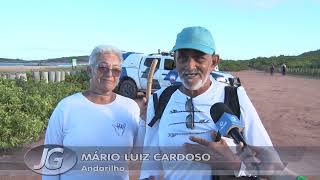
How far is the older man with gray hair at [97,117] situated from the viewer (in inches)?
113

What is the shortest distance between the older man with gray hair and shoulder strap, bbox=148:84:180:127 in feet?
1.42

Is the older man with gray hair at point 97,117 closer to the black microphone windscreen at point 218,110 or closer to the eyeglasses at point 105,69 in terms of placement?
the eyeglasses at point 105,69

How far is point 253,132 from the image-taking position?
7.46 ft

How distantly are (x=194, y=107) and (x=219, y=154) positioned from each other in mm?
363

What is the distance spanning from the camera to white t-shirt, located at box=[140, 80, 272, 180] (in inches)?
90.0

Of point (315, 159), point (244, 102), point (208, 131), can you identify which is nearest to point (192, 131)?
point (208, 131)

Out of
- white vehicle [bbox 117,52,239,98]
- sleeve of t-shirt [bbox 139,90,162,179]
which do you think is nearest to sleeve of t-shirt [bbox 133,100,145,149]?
sleeve of t-shirt [bbox 139,90,162,179]

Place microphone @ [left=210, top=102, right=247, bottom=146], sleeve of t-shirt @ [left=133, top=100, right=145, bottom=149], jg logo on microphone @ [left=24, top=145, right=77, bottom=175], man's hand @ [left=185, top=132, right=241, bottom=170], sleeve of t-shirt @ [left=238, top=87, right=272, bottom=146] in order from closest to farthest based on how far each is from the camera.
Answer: microphone @ [left=210, top=102, right=247, bottom=146], man's hand @ [left=185, top=132, right=241, bottom=170], sleeve of t-shirt @ [left=238, top=87, right=272, bottom=146], jg logo on microphone @ [left=24, top=145, right=77, bottom=175], sleeve of t-shirt @ [left=133, top=100, right=145, bottom=149]

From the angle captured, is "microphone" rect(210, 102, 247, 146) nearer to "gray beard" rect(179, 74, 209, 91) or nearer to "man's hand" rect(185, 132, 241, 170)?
"man's hand" rect(185, 132, 241, 170)

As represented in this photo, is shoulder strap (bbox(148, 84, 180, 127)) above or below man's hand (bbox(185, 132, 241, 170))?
above

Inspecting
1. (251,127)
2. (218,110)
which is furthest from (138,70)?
(218,110)

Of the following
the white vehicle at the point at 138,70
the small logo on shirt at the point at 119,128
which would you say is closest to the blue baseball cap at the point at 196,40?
the small logo on shirt at the point at 119,128

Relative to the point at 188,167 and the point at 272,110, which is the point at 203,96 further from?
the point at 272,110

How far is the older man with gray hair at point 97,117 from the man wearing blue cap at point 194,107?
48 centimetres
